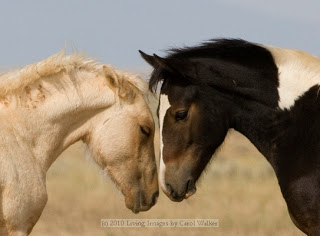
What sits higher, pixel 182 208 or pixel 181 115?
pixel 181 115

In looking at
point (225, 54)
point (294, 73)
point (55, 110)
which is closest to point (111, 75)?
point (55, 110)

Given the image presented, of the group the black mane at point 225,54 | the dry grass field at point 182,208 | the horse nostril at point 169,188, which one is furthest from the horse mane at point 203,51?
the dry grass field at point 182,208

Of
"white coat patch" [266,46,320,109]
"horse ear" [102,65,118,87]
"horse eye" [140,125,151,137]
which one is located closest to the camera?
"white coat patch" [266,46,320,109]

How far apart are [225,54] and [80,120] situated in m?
1.30

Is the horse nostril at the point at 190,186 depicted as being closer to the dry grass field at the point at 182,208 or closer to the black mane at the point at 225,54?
the black mane at the point at 225,54

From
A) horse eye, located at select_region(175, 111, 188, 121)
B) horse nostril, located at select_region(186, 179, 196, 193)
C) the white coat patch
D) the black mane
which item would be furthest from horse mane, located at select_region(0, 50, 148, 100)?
the white coat patch

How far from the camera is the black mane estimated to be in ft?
20.9

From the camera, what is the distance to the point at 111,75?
6586 mm

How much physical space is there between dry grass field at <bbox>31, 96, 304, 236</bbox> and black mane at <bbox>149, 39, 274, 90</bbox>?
248 centimetres

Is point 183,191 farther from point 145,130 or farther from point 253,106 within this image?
point 253,106

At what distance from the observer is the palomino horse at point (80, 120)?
6.31 m

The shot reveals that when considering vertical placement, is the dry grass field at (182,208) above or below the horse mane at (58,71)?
below

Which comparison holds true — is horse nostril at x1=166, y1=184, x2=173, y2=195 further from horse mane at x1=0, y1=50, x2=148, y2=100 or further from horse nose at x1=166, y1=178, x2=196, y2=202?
horse mane at x1=0, y1=50, x2=148, y2=100

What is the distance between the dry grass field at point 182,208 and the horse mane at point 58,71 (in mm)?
2218
